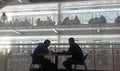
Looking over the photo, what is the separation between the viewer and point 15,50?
620cm

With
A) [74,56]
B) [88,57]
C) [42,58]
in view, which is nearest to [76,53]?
[74,56]

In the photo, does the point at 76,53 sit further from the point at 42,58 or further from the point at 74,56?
the point at 42,58

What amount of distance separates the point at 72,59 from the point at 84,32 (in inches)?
318

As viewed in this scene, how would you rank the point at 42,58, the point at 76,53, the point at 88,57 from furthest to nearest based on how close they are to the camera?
1. the point at 88,57
2. the point at 42,58
3. the point at 76,53

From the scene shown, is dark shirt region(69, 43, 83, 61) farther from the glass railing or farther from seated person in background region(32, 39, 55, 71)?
the glass railing

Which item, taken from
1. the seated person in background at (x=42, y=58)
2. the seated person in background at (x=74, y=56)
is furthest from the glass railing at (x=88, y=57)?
the seated person in background at (x=74, y=56)

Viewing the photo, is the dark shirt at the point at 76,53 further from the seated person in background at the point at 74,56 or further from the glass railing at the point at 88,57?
the glass railing at the point at 88,57

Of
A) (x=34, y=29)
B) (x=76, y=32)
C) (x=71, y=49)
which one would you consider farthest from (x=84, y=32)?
(x=71, y=49)

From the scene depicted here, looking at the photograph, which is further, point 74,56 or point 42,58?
point 42,58

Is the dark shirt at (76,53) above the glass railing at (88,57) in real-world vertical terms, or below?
above

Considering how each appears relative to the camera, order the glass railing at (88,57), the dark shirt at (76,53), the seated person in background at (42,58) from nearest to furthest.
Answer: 1. the dark shirt at (76,53)
2. the seated person in background at (42,58)
3. the glass railing at (88,57)

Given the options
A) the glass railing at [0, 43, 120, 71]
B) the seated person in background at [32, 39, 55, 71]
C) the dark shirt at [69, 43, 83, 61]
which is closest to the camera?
the dark shirt at [69, 43, 83, 61]

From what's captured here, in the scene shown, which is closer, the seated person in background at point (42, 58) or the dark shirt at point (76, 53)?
the dark shirt at point (76, 53)

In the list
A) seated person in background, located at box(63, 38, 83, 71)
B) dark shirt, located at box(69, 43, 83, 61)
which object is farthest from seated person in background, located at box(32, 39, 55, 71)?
dark shirt, located at box(69, 43, 83, 61)
